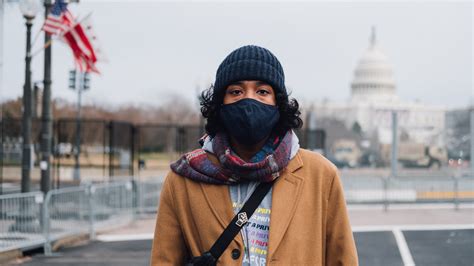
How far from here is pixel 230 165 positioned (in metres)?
2.39

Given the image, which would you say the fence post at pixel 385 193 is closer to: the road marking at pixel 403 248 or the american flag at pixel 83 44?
the road marking at pixel 403 248

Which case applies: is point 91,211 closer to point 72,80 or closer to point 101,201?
point 101,201

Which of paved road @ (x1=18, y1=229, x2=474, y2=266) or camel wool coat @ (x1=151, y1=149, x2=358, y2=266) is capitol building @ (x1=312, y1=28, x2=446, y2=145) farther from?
camel wool coat @ (x1=151, y1=149, x2=358, y2=266)

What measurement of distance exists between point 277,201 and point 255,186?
0.34ft

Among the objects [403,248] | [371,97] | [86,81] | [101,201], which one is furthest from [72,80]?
[371,97]

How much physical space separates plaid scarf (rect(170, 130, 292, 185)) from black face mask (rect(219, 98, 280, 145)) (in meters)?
0.07

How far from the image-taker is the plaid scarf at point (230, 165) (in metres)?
2.38

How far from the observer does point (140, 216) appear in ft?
53.9

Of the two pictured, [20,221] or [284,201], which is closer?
[284,201]

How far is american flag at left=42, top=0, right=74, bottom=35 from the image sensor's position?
39.9 ft

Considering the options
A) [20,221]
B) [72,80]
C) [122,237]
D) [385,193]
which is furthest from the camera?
[72,80]

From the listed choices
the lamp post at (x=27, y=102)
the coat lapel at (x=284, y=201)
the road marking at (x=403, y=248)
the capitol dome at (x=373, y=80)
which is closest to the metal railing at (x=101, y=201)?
the lamp post at (x=27, y=102)

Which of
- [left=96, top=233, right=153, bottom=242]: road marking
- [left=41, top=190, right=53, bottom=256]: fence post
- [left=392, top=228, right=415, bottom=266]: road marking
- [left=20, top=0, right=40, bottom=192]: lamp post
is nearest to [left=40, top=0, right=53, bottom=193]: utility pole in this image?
[left=20, top=0, right=40, bottom=192]: lamp post

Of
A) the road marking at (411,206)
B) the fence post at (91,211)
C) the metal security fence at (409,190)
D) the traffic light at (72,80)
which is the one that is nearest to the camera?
the fence post at (91,211)
